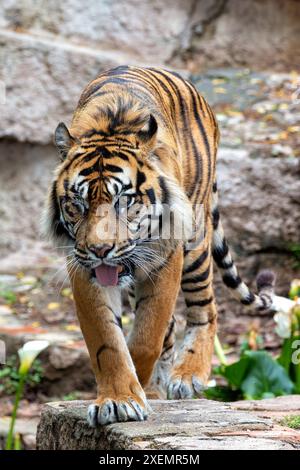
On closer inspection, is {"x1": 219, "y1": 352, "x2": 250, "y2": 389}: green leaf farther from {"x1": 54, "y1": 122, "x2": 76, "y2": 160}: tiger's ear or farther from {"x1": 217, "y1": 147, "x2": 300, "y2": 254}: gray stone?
{"x1": 54, "y1": 122, "x2": 76, "y2": 160}: tiger's ear

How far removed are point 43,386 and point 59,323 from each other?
28.5 inches

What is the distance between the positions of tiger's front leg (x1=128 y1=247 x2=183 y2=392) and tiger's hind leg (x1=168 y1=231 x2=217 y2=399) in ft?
2.02

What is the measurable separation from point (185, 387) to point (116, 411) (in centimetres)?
108

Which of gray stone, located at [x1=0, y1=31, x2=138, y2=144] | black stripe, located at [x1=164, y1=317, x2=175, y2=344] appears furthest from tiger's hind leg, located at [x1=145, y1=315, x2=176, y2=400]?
gray stone, located at [x1=0, y1=31, x2=138, y2=144]

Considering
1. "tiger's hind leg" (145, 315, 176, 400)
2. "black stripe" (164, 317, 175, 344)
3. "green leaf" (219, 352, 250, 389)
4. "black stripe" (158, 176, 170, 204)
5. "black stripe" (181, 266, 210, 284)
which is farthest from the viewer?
"green leaf" (219, 352, 250, 389)

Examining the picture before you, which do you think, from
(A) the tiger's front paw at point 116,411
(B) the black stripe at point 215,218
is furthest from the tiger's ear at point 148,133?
(B) the black stripe at point 215,218

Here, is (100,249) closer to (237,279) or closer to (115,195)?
(115,195)

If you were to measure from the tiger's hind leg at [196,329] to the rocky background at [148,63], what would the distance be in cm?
155

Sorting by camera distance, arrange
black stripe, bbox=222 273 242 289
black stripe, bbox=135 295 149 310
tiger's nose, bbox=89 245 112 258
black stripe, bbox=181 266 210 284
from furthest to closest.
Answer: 1. black stripe, bbox=222 273 242 289
2. black stripe, bbox=181 266 210 284
3. black stripe, bbox=135 295 149 310
4. tiger's nose, bbox=89 245 112 258

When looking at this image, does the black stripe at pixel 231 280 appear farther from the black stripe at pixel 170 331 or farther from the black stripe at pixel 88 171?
the black stripe at pixel 88 171

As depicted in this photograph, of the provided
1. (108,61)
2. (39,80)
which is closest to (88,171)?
(39,80)

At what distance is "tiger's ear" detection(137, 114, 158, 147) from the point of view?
4066 mm

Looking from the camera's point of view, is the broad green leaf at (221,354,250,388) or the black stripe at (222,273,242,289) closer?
the black stripe at (222,273,242,289)

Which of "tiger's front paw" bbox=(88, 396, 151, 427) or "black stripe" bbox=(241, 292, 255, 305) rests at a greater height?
"black stripe" bbox=(241, 292, 255, 305)
